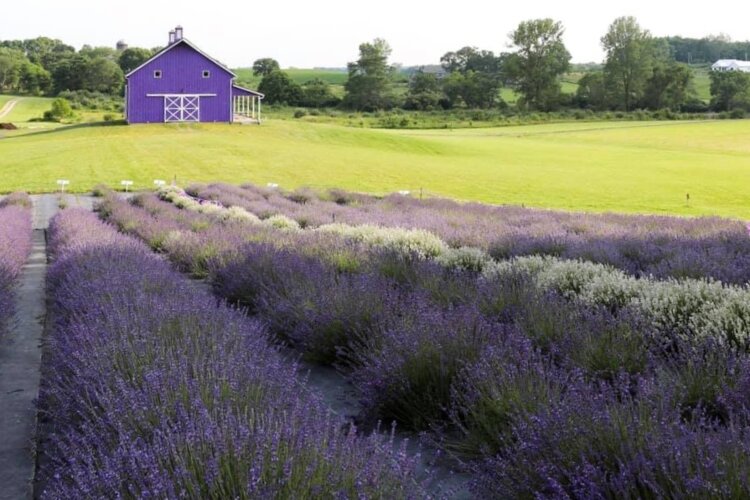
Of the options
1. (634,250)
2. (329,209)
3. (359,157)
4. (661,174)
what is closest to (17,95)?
(359,157)

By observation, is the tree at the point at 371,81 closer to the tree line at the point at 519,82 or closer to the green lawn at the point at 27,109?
the tree line at the point at 519,82

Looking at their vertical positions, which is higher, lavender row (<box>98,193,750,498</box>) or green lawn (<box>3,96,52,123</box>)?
green lawn (<box>3,96,52,123</box>)

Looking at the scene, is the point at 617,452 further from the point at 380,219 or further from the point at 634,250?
the point at 380,219

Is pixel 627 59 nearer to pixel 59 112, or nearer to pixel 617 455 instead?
pixel 59 112

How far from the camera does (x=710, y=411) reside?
344 cm

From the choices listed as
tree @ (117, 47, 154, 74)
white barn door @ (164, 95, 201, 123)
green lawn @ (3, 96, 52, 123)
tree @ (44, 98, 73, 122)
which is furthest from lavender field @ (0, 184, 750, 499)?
tree @ (117, 47, 154, 74)

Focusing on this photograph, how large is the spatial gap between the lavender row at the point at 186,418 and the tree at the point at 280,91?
89159mm

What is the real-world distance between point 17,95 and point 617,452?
108911 mm

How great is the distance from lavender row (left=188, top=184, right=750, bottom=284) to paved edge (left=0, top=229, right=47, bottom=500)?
4419 millimetres

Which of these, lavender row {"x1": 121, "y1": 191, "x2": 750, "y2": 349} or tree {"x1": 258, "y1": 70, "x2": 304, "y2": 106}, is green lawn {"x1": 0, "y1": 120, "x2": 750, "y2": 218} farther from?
tree {"x1": 258, "y1": 70, "x2": 304, "y2": 106}

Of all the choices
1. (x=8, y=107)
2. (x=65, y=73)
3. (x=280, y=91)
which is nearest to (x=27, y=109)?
(x=8, y=107)

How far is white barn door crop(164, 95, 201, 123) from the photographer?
49469 millimetres

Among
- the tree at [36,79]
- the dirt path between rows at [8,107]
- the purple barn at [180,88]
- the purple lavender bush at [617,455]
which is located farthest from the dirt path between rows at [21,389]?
the tree at [36,79]

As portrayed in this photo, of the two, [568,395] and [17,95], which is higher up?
[17,95]
